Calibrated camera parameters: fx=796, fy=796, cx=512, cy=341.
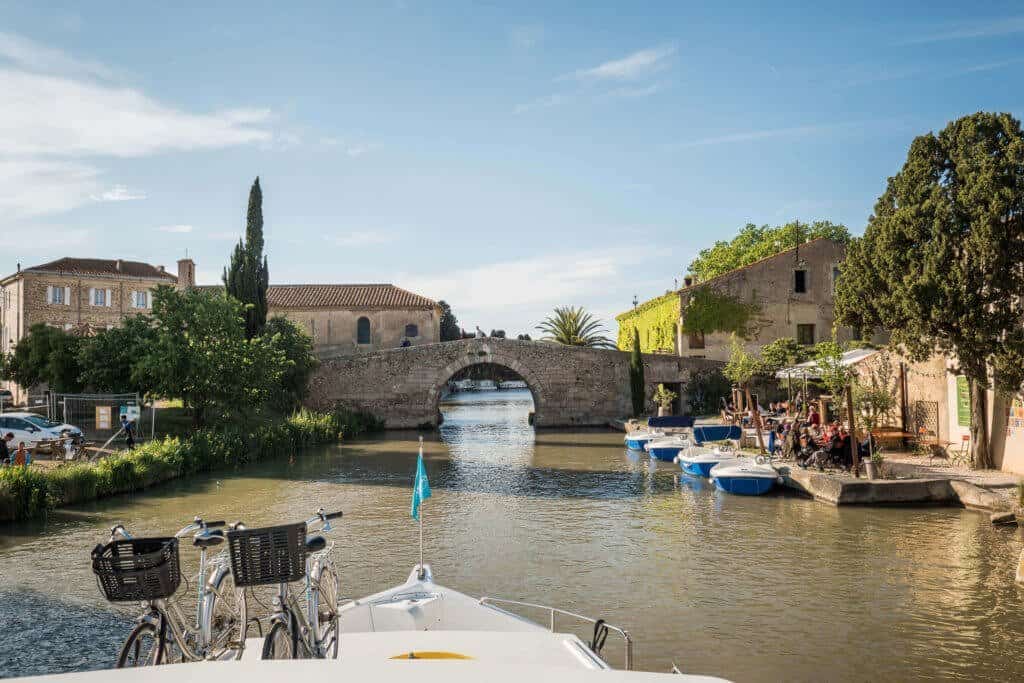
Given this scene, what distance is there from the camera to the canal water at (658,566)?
7.54m

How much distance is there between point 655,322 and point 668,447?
19.6 m

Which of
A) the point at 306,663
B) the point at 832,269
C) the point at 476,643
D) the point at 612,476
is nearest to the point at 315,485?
the point at 612,476

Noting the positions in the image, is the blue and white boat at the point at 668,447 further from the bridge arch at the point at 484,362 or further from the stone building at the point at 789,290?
the stone building at the point at 789,290

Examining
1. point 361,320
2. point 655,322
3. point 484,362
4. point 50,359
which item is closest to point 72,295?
point 361,320

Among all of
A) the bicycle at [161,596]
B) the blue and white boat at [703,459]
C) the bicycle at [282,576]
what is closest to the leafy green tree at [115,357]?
the blue and white boat at [703,459]

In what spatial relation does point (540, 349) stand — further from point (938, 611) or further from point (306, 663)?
point (306, 663)

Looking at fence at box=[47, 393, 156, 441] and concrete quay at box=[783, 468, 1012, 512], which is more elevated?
fence at box=[47, 393, 156, 441]

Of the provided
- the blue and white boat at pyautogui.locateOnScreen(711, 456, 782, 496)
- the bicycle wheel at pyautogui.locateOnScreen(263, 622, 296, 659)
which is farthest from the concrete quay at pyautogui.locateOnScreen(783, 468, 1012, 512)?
the bicycle wheel at pyautogui.locateOnScreen(263, 622, 296, 659)

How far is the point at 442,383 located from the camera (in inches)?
1420

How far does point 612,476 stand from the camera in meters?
20.0

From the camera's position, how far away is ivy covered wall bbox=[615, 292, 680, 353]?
3841 cm

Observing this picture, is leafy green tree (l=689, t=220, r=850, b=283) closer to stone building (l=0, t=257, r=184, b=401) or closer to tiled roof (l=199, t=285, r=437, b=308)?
tiled roof (l=199, t=285, r=437, b=308)

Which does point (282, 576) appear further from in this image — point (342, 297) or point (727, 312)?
point (342, 297)

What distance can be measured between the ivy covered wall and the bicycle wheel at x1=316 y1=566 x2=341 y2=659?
Result: 3349 cm
